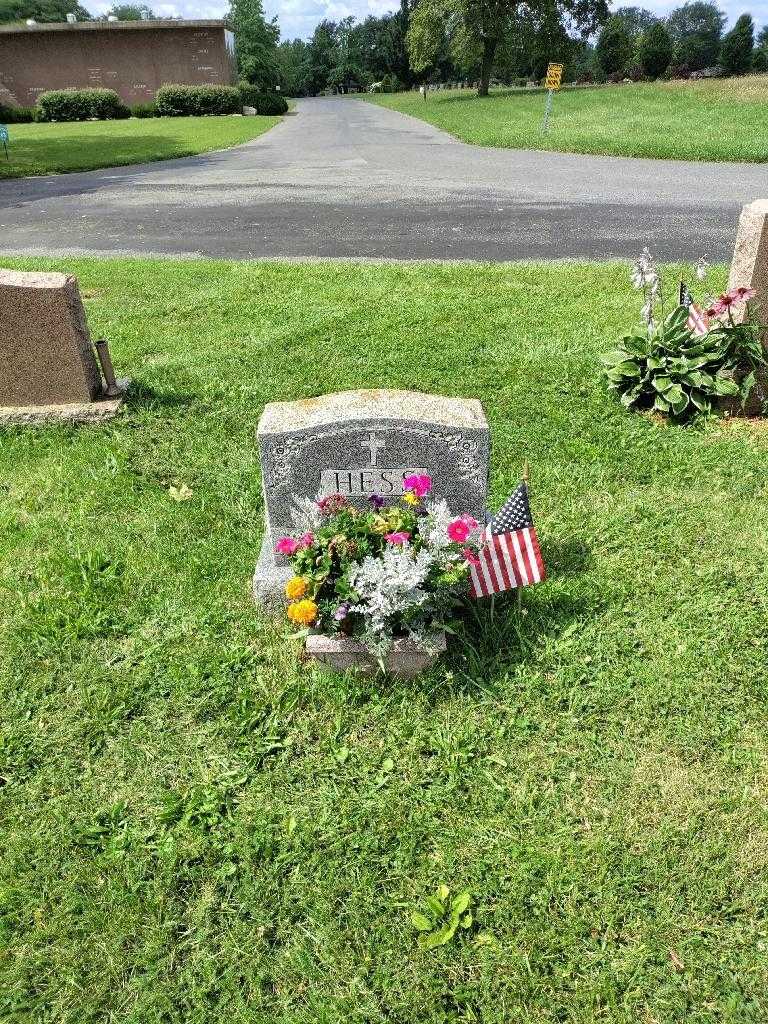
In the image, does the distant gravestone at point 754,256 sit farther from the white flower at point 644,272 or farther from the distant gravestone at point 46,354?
the distant gravestone at point 46,354

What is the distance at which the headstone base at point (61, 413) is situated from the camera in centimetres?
523

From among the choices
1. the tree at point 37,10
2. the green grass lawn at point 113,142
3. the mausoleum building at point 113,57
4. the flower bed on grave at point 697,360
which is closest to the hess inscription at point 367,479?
the flower bed on grave at point 697,360

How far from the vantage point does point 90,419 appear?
5289mm

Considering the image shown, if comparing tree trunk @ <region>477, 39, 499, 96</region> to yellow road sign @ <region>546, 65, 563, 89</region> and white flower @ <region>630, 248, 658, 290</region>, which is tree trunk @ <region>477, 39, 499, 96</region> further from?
white flower @ <region>630, 248, 658, 290</region>

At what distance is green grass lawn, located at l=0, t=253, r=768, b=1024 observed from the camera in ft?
7.07

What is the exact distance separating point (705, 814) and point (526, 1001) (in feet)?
3.20

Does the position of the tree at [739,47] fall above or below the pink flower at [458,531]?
above

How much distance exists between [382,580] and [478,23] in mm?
44033

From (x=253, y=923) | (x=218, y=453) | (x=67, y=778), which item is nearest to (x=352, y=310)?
(x=218, y=453)

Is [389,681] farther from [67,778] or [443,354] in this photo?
[443,354]

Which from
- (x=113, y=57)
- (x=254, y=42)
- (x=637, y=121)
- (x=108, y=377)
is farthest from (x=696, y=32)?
(x=108, y=377)

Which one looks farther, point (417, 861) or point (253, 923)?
point (417, 861)

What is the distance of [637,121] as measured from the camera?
24234 millimetres

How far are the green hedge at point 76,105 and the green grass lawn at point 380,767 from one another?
135 feet
